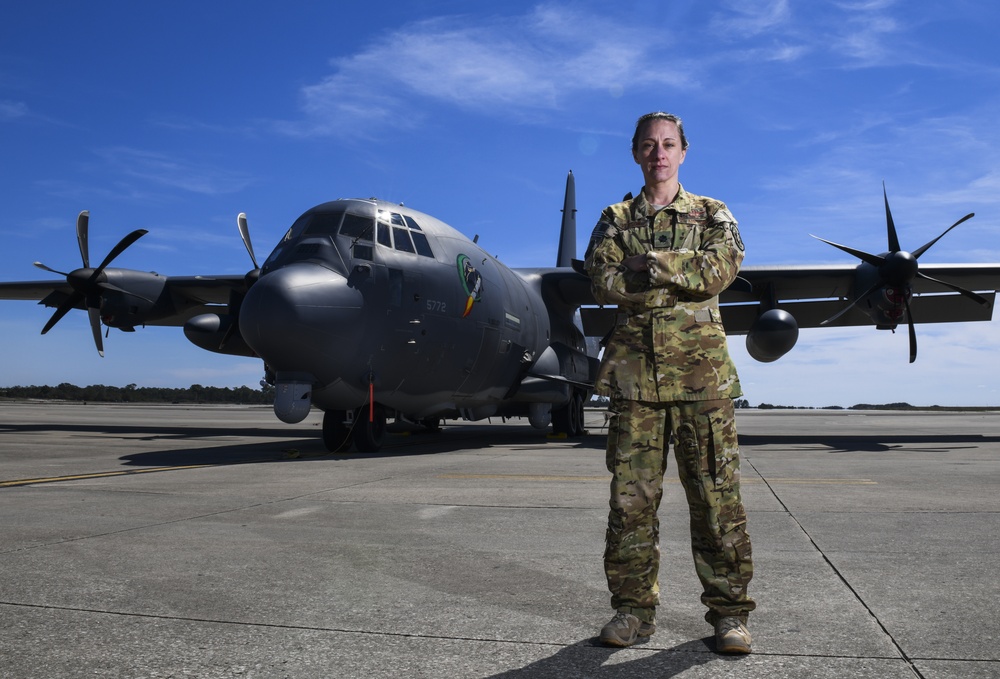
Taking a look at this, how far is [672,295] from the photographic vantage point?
11.9 feet

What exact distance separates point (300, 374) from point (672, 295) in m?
9.18

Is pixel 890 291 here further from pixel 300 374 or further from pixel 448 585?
pixel 448 585

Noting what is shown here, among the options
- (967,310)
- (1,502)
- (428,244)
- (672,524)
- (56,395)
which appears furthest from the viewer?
(56,395)

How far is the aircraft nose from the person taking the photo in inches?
447

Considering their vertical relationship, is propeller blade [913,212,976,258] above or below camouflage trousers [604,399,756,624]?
above

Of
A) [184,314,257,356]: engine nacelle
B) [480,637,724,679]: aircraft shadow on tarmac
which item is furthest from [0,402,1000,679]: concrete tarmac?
[184,314,257,356]: engine nacelle

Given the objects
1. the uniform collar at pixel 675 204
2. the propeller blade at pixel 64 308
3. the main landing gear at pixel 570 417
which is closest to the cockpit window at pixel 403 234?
the main landing gear at pixel 570 417

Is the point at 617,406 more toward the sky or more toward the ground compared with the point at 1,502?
more toward the sky

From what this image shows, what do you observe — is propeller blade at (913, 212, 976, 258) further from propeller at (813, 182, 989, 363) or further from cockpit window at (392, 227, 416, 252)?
cockpit window at (392, 227, 416, 252)

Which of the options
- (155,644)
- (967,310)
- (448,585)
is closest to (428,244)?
(448,585)

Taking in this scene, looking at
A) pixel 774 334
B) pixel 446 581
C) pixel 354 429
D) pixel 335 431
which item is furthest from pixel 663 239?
pixel 774 334

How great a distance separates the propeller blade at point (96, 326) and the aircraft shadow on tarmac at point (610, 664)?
2124cm

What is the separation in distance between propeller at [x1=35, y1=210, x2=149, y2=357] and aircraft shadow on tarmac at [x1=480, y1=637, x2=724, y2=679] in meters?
20.0

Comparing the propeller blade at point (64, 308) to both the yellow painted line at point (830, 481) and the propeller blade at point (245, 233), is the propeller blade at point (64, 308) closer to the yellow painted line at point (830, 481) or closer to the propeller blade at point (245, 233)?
the propeller blade at point (245, 233)
